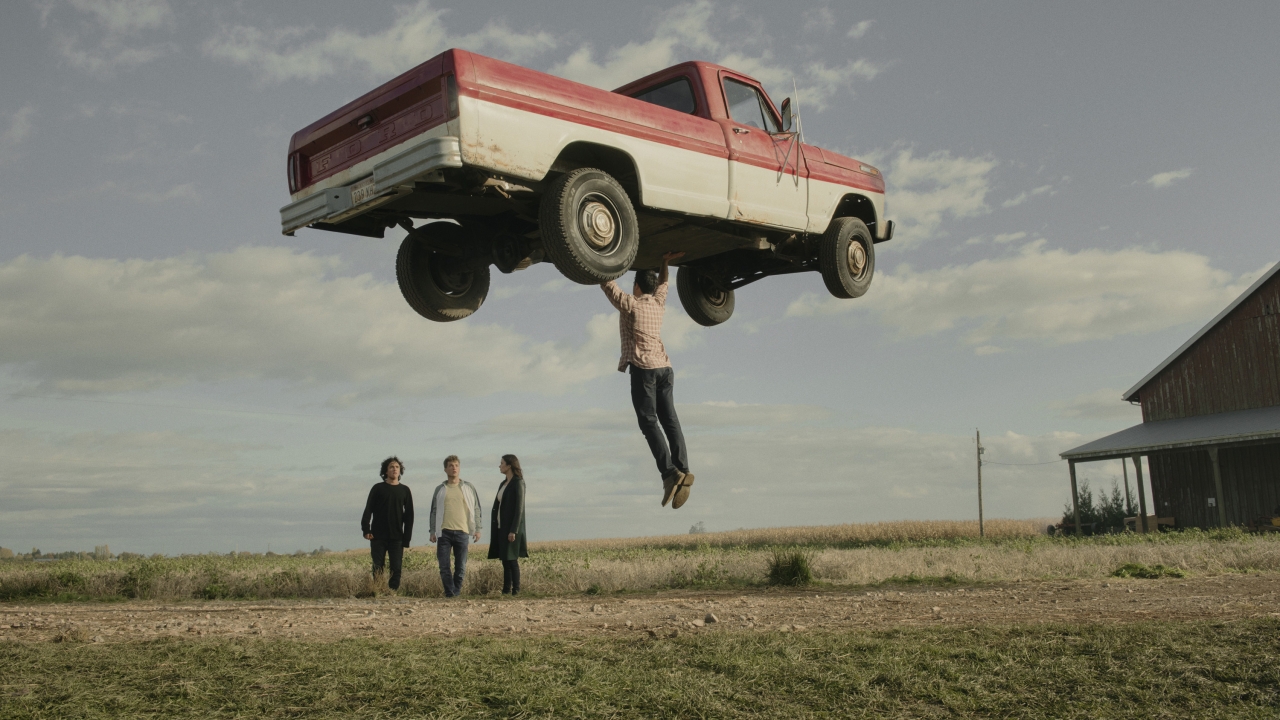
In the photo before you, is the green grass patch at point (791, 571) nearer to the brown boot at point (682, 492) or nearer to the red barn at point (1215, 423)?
the brown boot at point (682, 492)

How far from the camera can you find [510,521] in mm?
12062

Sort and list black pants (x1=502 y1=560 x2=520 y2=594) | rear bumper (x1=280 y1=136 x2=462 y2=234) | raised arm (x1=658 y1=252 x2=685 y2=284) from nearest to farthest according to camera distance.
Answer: rear bumper (x1=280 y1=136 x2=462 y2=234) → raised arm (x1=658 y1=252 x2=685 y2=284) → black pants (x1=502 y1=560 x2=520 y2=594)

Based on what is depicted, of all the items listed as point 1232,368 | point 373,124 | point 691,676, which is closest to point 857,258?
point 691,676

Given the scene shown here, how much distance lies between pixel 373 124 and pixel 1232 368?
1328 inches

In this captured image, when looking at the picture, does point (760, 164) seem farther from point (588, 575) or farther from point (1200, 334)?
point (1200, 334)

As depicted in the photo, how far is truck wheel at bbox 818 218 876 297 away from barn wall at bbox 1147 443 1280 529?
24.6 meters

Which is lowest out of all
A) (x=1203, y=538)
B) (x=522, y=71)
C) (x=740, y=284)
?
(x=1203, y=538)

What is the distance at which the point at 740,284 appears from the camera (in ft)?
29.5

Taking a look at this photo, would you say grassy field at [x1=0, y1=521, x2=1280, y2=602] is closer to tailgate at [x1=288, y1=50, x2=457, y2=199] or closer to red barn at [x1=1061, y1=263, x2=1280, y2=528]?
tailgate at [x1=288, y1=50, x2=457, y2=199]

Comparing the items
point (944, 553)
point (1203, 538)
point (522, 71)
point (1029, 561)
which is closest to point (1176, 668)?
point (522, 71)

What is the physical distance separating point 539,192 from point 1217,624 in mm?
6125

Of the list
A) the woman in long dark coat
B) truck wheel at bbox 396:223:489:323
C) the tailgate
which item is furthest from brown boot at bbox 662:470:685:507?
the woman in long dark coat

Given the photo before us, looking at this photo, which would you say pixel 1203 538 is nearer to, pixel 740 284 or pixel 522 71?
pixel 740 284

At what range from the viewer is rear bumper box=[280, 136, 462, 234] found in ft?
18.2
